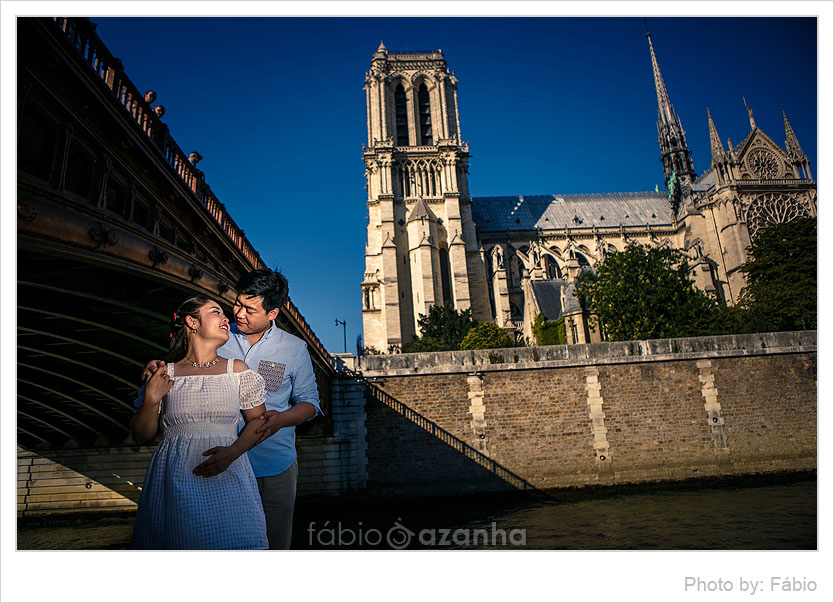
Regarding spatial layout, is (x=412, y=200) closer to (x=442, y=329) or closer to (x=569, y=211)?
(x=442, y=329)

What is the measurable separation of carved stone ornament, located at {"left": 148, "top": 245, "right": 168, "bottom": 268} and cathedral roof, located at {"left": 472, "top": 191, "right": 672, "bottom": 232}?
132ft

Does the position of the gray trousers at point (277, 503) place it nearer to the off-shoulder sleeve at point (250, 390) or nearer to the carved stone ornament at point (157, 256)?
the off-shoulder sleeve at point (250, 390)

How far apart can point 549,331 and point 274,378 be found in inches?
1110

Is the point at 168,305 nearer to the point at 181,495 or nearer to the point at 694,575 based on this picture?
the point at 181,495

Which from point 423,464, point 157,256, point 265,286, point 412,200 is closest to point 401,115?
point 412,200

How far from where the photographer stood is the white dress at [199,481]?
2.66 m

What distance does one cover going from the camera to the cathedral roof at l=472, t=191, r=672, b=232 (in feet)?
152

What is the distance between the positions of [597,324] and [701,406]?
11026 mm

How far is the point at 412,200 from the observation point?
126 feet

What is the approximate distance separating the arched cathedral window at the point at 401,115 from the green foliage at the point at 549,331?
63.4 ft

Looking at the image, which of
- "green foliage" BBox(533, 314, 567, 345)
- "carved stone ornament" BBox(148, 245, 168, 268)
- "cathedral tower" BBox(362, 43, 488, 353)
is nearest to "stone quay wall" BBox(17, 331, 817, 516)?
"green foliage" BBox(533, 314, 567, 345)

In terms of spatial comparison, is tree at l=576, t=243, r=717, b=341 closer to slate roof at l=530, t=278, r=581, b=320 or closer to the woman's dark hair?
slate roof at l=530, t=278, r=581, b=320

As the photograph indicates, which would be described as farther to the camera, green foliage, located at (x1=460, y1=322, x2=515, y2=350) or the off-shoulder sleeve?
green foliage, located at (x1=460, y1=322, x2=515, y2=350)
